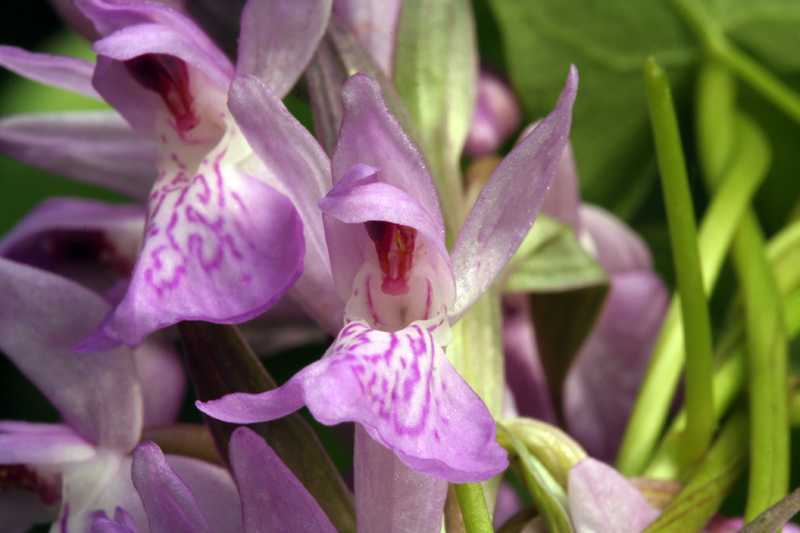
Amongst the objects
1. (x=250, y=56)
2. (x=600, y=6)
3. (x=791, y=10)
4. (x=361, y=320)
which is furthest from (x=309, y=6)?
(x=791, y=10)

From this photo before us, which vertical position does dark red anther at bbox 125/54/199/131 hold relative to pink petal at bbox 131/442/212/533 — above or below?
above

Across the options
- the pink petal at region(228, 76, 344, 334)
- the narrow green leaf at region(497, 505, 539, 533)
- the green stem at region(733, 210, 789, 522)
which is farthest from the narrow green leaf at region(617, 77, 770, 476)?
the pink petal at region(228, 76, 344, 334)

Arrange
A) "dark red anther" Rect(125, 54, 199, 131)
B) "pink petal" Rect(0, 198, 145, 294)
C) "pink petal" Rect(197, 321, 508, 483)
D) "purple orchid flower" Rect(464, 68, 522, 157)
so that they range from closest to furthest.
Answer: "pink petal" Rect(197, 321, 508, 483) < "dark red anther" Rect(125, 54, 199, 131) < "pink petal" Rect(0, 198, 145, 294) < "purple orchid flower" Rect(464, 68, 522, 157)

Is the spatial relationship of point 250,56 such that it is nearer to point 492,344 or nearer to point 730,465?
point 492,344

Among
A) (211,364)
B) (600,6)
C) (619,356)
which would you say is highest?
(600,6)

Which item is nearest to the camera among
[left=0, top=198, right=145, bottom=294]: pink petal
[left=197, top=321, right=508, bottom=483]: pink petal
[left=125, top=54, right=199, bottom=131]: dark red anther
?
[left=197, top=321, right=508, bottom=483]: pink petal

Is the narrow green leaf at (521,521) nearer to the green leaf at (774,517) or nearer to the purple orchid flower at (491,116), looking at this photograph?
the green leaf at (774,517)

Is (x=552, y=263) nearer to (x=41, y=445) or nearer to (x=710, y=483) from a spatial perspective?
(x=710, y=483)

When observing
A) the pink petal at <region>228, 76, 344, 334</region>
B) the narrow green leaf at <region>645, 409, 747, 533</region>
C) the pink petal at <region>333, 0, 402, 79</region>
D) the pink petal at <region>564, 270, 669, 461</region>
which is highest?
the pink petal at <region>333, 0, 402, 79</region>

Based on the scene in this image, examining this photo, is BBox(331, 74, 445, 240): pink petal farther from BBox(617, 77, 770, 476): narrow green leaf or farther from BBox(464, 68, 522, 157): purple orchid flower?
BBox(464, 68, 522, 157): purple orchid flower
